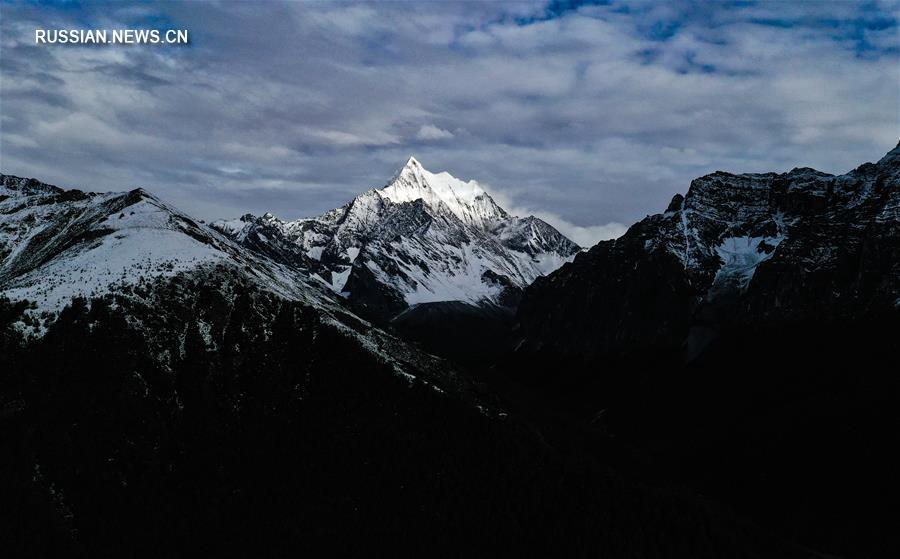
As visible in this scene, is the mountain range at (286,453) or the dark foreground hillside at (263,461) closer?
the dark foreground hillside at (263,461)

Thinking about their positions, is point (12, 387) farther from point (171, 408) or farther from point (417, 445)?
point (417, 445)

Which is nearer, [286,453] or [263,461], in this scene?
[263,461]

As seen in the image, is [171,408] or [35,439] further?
[171,408]

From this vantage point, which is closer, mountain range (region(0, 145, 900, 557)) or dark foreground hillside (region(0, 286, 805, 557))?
dark foreground hillside (region(0, 286, 805, 557))

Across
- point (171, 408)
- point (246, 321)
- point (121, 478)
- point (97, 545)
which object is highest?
point (246, 321)

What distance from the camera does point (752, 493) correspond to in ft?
606

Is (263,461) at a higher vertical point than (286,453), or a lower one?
lower

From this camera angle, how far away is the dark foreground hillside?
115 metres

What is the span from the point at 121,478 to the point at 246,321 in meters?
53.3

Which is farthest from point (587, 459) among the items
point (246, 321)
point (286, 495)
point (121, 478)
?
point (121, 478)

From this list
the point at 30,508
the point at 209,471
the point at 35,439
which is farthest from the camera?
the point at 209,471

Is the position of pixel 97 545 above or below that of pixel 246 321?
below

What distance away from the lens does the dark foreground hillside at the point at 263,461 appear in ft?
376

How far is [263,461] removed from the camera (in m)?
135
